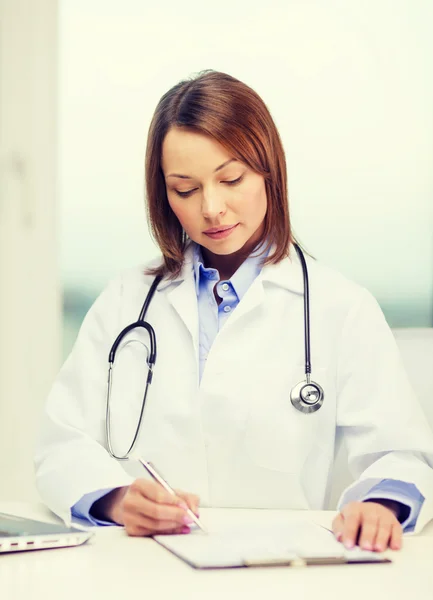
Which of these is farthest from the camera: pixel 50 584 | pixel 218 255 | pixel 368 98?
pixel 368 98

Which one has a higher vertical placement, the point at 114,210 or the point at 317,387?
the point at 114,210

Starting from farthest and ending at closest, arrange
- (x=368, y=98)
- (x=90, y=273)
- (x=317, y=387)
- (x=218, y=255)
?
(x=90, y=273) < (x=368, y=98) < (x=218, y=255) < (x=317, y=387)

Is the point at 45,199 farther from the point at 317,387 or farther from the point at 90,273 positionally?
the point at 317,387

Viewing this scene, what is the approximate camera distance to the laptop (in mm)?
824

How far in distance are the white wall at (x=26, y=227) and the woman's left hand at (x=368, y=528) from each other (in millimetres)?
1722

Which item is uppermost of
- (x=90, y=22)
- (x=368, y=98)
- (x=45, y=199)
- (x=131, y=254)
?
(x=90, y=22)

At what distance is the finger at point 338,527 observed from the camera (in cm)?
92

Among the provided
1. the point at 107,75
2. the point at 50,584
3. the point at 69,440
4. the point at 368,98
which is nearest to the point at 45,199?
the point at 107,75

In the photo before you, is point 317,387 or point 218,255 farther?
point 218,255

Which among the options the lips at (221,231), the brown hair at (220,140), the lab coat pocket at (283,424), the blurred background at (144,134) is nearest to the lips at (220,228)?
the lips at (221,231)

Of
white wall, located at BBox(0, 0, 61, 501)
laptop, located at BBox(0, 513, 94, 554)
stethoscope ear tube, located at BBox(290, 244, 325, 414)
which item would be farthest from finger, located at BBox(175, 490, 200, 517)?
white wall, located at BBox(0, 0, 61, 501)

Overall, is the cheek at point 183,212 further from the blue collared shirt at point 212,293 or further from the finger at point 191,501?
the finger at point 191,501

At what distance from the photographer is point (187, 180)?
4.30 ft

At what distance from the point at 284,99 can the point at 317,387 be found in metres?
1.52
